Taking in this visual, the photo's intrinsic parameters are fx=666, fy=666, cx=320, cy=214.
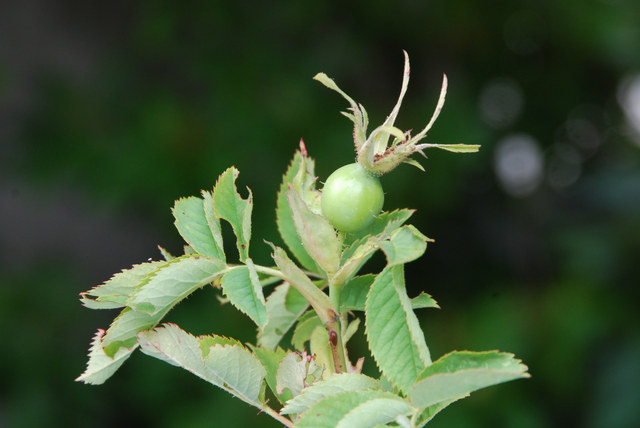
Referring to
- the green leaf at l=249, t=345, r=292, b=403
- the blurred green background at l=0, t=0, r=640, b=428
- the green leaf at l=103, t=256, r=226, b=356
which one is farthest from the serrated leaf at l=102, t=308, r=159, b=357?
the blurred green background at l=0, t=0, r=640, b=428

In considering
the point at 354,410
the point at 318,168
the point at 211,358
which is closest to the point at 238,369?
the point at 211,358

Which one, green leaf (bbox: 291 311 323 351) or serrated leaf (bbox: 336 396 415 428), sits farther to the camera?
green leaf (bbox: 291 311 323 351)

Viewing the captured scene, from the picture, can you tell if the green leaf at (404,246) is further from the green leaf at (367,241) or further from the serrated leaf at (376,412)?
the serrated leaf at (376,412)

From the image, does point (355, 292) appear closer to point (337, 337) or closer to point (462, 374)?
point (337, 337)

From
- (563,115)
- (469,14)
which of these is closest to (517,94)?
(563,115)

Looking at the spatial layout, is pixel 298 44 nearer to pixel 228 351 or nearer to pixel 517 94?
pixel 517 94

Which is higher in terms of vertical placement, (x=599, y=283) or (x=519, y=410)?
(x=599, y=283)

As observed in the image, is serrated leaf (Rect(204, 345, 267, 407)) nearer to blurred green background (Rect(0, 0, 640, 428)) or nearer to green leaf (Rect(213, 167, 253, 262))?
green leaf (Rect(213, 167, 253, 262))
